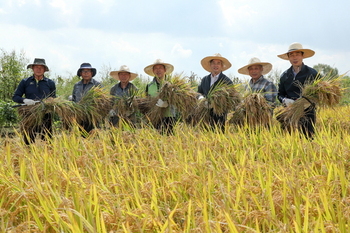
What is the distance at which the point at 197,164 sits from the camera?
9.39 feet

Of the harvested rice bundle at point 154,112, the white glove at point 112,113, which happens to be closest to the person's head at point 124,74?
the white glove at point 112,113

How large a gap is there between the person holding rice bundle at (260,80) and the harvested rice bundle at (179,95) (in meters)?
0.75

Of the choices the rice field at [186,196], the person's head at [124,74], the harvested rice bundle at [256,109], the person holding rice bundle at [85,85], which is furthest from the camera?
the person's head at [124,74]

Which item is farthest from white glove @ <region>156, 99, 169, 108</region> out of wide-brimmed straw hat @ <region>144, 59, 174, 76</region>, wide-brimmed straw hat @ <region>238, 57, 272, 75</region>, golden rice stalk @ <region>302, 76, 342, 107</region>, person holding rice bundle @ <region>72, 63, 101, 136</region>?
golden rice stalk @ <region>302, 76, 342, 107</region>

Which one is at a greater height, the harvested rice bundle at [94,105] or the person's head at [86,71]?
the person's head at [86,71]

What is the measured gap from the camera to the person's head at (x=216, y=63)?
5.24 metres

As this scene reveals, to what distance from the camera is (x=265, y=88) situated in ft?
16.5

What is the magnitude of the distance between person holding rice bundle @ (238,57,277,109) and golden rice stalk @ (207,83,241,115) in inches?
8.4

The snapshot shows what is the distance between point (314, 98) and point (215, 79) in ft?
4.15

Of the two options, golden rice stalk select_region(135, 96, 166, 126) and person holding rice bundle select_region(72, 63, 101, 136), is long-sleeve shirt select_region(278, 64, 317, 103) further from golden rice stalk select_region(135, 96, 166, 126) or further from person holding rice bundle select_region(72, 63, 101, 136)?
person holding rice bundle select_region(72, 63, 101, 136)

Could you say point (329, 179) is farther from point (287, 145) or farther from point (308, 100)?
point (308, 100)

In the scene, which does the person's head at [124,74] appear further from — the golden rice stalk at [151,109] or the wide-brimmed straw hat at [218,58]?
the wide-brimmed straw hat at [218,58]

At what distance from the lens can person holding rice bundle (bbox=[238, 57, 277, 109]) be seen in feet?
16.2

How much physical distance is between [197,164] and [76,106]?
262cm
